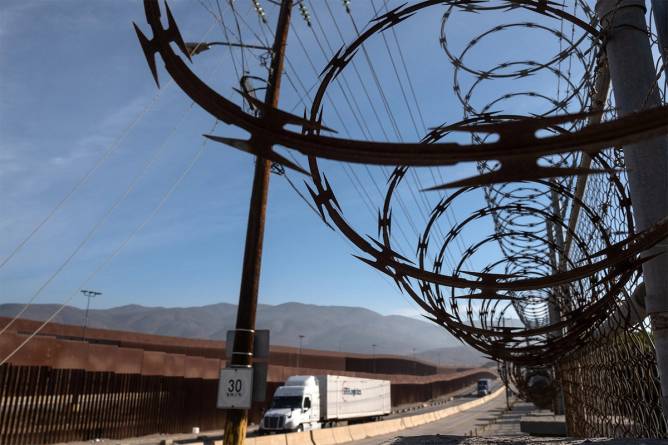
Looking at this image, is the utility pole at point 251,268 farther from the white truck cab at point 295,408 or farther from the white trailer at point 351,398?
the white trailer at point 351,398

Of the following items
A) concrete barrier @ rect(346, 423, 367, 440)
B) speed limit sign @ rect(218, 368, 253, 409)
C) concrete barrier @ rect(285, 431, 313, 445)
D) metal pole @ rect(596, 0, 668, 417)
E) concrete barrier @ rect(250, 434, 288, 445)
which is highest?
metal pole @ rect(596, 0, 668, 417)

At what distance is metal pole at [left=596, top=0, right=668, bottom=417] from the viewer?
376 cm

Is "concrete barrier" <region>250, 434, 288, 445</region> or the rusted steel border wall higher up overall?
the rusted steel border wall

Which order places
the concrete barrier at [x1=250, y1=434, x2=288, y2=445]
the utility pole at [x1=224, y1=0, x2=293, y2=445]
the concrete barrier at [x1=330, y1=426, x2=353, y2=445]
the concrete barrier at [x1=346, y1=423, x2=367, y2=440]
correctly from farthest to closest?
the concrete barrier at [x1=346, y1=423, x2=367, y2=440], the concrete barrier at [x1=330, y1=426, x2=353, y2=445], the concrete barrier at [x1=250, y1=434, x2=288, y2=445], the utility pole at [x1=224, y1=0, x2=293, y2=445]

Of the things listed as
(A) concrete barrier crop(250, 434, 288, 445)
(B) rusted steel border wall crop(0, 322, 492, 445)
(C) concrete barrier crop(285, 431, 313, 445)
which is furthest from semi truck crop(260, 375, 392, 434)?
(A) concrete barrier crop(250, 434, 288, 445)

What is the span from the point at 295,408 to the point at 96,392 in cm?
1254

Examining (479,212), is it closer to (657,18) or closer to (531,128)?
(657,18)

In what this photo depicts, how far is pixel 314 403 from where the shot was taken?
35.1 meters

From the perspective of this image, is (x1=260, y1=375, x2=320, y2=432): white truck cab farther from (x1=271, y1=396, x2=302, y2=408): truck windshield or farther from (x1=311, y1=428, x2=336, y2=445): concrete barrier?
(x1=311, y1=428, x2=336, y2=445): concrete barrier

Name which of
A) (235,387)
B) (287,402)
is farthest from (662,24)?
(287,402)

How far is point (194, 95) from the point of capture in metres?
1.99

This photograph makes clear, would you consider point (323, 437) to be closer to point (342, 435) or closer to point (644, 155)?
point (342, 435)

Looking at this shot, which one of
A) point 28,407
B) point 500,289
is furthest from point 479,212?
point 28,407

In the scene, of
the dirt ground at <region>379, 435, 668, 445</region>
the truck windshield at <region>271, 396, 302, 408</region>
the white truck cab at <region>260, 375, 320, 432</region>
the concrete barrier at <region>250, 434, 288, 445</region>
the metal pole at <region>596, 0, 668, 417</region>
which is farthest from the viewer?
the truck windshield at <region>271, 396, 302, 408</region>
